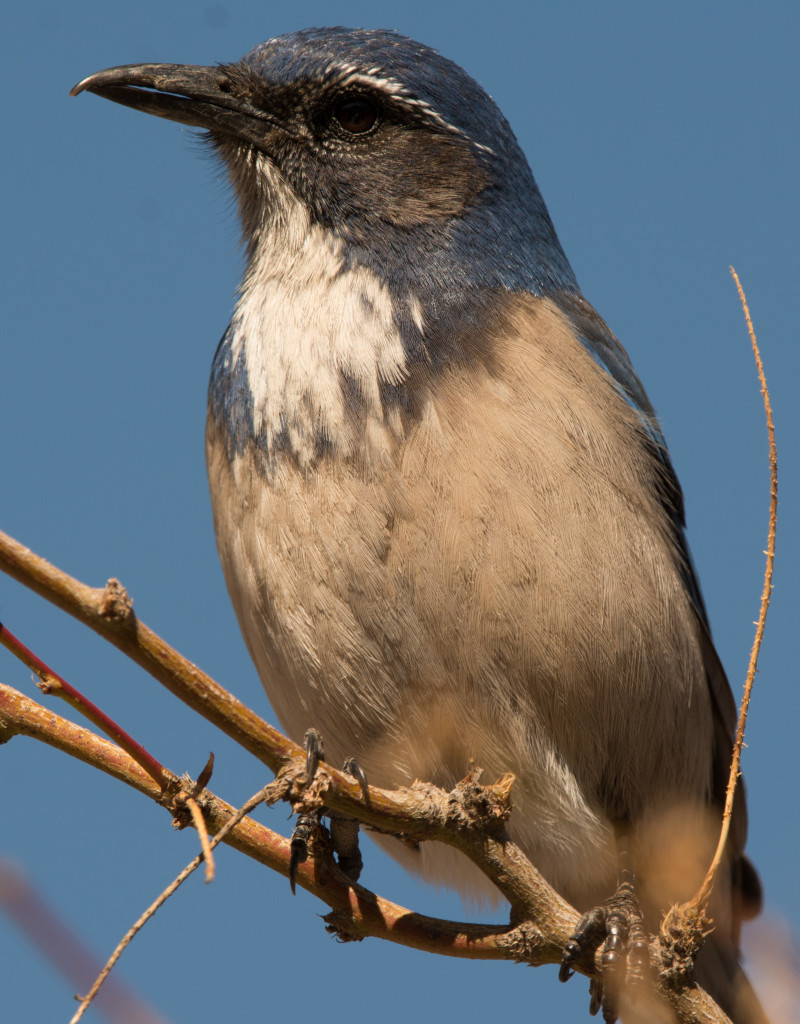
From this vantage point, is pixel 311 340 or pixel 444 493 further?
pixel 311 340

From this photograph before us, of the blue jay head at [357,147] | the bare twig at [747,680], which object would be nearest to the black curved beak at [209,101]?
the blue jay head at [357,147]

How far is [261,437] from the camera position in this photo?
4.53 metres

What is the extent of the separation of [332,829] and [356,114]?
10.7 feet

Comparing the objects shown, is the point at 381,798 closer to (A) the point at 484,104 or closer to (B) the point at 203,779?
(B) the point at 203,779

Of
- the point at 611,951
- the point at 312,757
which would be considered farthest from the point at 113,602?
the point at 611,951

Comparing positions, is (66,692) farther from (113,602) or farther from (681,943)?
(681,943)

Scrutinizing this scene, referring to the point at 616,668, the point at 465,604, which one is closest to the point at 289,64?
the point at 465,604

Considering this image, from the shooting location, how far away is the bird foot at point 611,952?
3.86 metres

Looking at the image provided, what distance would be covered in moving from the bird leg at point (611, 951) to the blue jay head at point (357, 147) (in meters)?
2.62

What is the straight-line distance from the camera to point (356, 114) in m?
5.32

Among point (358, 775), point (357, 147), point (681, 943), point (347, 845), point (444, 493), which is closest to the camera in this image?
point (358, 775)

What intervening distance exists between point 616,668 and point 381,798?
1.52 m

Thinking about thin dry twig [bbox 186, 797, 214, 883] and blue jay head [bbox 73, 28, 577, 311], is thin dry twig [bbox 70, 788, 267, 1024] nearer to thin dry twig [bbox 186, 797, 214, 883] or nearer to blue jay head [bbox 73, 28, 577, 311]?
thin dry twig [bbox 186, 797, 214, 883]

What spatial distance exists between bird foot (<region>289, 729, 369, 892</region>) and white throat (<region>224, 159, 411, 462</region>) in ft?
4.02
